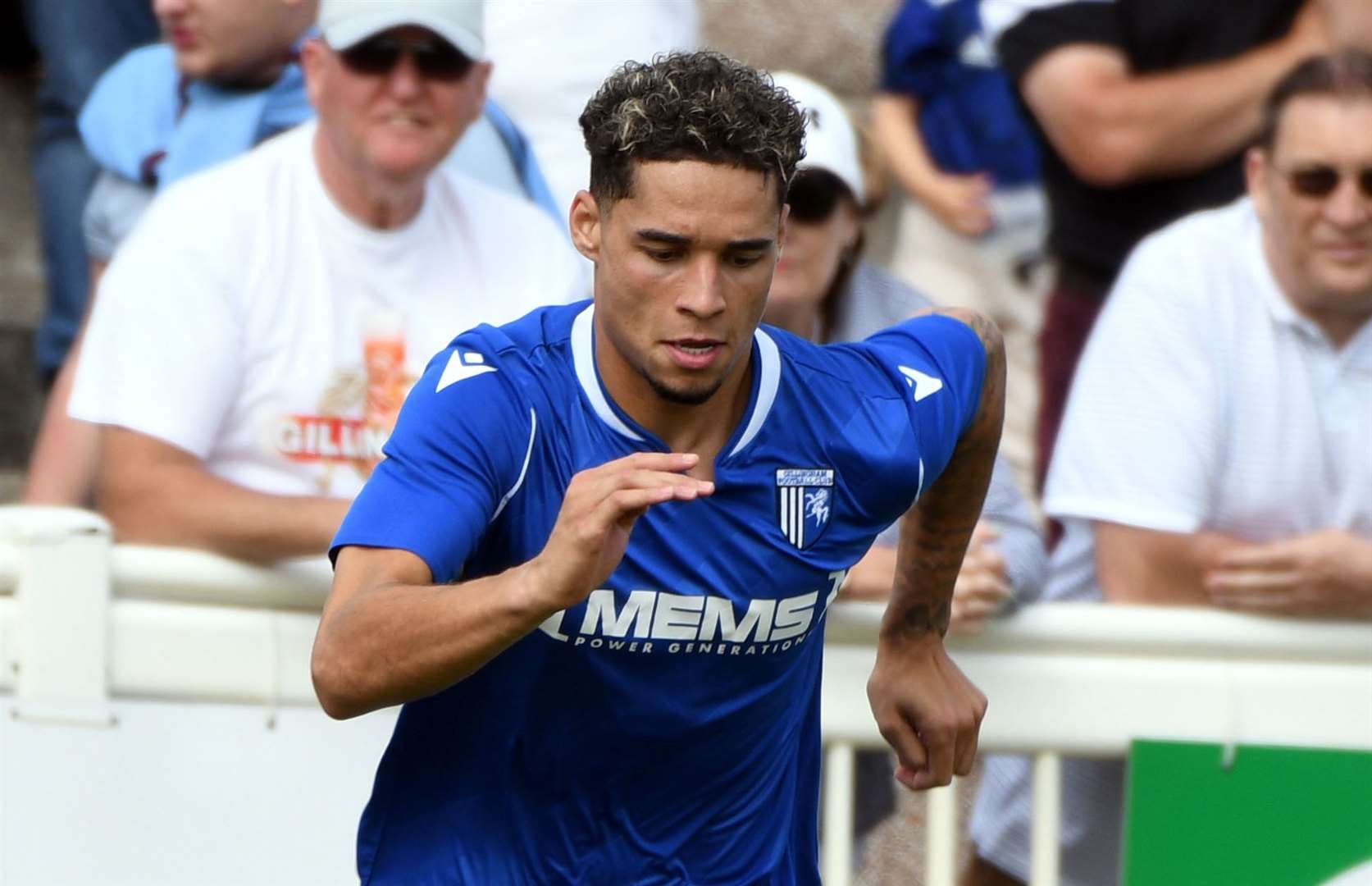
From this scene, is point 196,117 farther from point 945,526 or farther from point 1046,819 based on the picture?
point 1046,819

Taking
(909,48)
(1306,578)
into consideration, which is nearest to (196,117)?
(909,48)

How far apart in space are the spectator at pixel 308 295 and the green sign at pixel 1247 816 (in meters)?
1.42

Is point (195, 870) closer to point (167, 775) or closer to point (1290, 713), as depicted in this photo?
point (167, 775)

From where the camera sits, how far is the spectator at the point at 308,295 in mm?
3439

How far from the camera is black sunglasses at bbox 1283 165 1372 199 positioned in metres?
3.65

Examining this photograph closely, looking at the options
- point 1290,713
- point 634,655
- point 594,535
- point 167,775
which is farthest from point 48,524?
point 1290,713

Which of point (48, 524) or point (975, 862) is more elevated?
point (48, 524)

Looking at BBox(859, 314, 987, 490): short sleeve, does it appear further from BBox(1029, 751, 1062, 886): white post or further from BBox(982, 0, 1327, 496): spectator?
BBox(982, 0, 1327, 496): spectator

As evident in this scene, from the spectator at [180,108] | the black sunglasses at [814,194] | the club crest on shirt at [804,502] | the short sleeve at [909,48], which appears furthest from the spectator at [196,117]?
the club crest on shirt at [804,502]

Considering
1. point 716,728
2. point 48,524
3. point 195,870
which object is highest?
point 48,524

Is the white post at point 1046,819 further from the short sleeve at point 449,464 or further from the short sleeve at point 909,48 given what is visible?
the short sleeve at point 909,48

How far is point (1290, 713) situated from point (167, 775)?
1824 mm

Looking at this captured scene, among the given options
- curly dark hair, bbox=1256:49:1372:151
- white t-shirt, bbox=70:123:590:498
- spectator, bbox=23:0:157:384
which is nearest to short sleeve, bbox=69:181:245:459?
white t-shirt, bbox=70:123:590:498

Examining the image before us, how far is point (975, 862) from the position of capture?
365 cm
